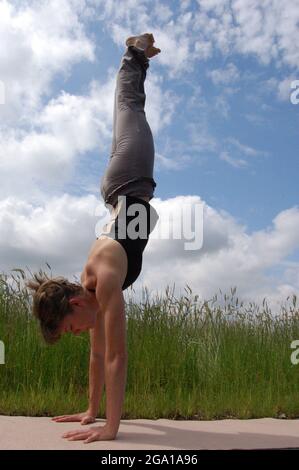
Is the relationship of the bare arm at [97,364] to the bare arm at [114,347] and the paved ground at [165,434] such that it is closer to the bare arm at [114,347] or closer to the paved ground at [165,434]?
the paved ground at [165,434]

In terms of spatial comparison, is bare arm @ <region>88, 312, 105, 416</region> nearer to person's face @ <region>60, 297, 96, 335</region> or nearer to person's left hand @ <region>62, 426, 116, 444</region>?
person's face @ <region>60, 297, 96, 335</region>

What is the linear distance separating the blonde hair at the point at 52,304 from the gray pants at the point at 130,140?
0.58 metres

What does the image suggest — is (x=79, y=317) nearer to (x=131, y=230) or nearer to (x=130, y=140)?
(x=131, y=230)

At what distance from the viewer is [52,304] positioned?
2562 millimetres

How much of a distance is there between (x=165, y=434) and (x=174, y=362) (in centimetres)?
219

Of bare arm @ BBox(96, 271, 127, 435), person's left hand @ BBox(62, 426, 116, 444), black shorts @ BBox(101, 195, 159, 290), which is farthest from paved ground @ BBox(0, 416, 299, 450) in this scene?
black shorts @ BBox(101, 195, 159, 290)

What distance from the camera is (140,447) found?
7.95ft

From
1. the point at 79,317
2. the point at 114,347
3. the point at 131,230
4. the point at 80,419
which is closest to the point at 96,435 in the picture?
the point at 114,347

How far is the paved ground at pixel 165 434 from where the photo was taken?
2465 mm

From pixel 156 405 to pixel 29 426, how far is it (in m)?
1.06

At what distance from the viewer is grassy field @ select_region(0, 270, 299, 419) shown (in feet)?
13.7

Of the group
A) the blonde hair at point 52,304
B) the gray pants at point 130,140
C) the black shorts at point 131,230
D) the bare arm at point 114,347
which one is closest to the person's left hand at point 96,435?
the bare arm at point 114,347

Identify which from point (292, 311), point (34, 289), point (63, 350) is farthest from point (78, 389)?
point (292, 311)
